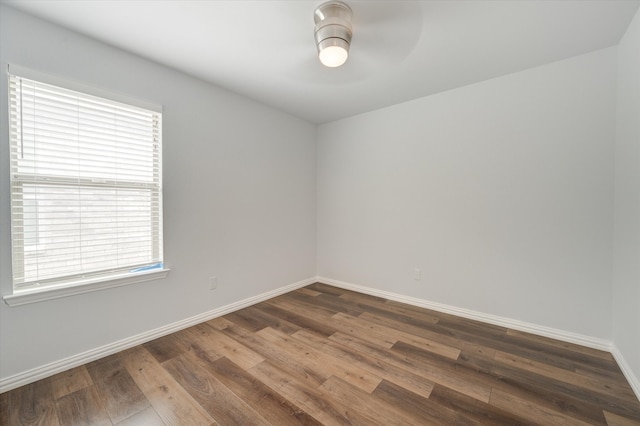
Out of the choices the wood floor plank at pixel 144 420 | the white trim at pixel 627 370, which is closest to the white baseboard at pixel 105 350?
the wood floor plank at pixel 144 420

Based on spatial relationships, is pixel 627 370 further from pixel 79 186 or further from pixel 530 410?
pixel 79 186

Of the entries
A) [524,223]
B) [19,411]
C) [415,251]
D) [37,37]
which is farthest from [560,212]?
[37,37]

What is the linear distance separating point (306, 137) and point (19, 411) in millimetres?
3621

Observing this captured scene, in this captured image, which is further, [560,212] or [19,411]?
[560,212]

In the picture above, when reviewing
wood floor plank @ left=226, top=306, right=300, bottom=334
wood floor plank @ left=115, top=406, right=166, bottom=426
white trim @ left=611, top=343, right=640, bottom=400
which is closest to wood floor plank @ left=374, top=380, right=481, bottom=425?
wood floor plank @ left=226, top=306, right=300, bottom=334

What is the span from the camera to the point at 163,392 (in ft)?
5.43

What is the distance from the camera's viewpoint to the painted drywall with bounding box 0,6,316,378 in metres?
1.73

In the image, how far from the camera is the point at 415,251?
10.1 feet

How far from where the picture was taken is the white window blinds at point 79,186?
1.72 metres

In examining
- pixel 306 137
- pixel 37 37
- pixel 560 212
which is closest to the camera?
pixel 37 37

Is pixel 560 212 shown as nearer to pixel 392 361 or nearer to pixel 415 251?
pixel 415 251

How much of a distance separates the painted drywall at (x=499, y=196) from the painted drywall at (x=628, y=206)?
0.10 metres

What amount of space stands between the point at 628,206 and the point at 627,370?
114 cm

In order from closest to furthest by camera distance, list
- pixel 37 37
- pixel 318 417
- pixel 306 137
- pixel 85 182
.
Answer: pixel 318 417, pixel 37 37, pixel 85 182, pixel 306 137
